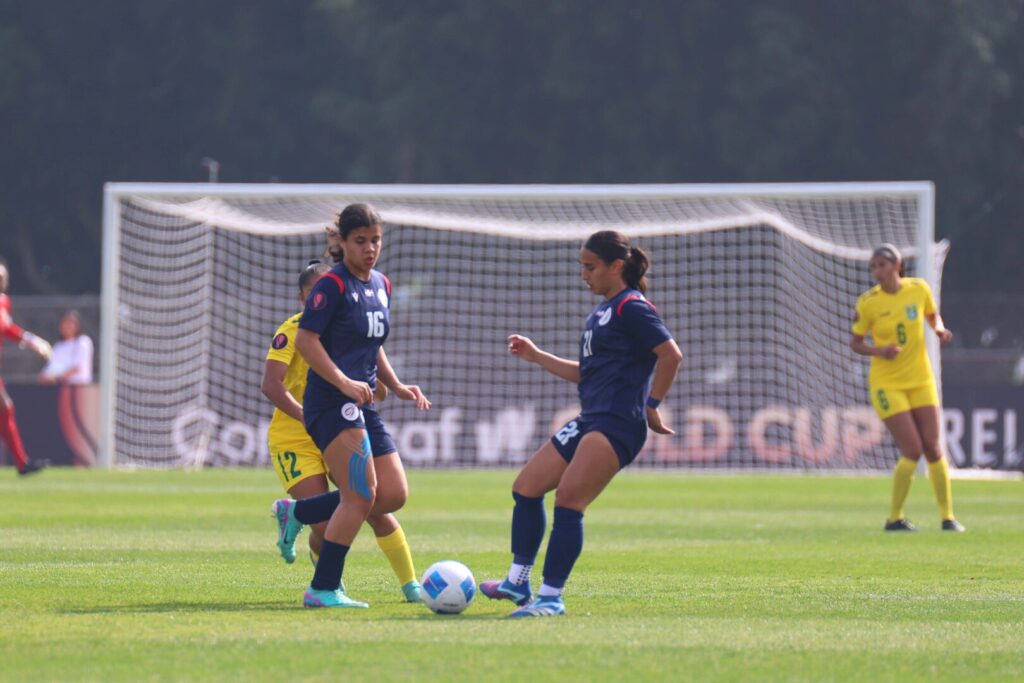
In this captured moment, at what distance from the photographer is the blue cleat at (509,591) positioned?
27.8ft

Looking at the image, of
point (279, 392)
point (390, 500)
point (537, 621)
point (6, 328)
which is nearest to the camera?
point (537, 621)

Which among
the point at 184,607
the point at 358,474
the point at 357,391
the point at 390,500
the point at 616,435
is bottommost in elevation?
the point at 184,607

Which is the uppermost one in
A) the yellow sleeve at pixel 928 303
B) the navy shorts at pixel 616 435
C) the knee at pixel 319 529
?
the yellow sleeve at pixel 928 303

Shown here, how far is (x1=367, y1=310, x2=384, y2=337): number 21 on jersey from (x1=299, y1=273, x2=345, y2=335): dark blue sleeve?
171 millimetres

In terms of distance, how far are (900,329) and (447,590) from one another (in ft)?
24.6

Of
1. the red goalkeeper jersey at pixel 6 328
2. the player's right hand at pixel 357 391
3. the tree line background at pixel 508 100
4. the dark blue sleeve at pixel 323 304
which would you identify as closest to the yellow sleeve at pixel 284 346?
the dark blue sleeve at pixel 323 304

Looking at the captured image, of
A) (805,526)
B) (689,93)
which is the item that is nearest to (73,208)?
(689,93)

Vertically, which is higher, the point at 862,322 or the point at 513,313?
the point at 513,313

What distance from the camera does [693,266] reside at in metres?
26.1

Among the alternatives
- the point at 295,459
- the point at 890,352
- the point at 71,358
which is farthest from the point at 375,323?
the point at 71,358

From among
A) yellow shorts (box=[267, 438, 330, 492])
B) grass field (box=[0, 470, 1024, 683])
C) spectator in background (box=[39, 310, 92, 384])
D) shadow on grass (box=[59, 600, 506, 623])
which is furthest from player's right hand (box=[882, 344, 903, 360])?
spectator in background (box=[39, 310, 92, 384])

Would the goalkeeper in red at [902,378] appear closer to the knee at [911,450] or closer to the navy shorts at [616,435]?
the knee at [911,450]

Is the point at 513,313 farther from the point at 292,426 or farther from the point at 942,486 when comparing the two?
the point at 292,426

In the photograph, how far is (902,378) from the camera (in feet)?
47.6
